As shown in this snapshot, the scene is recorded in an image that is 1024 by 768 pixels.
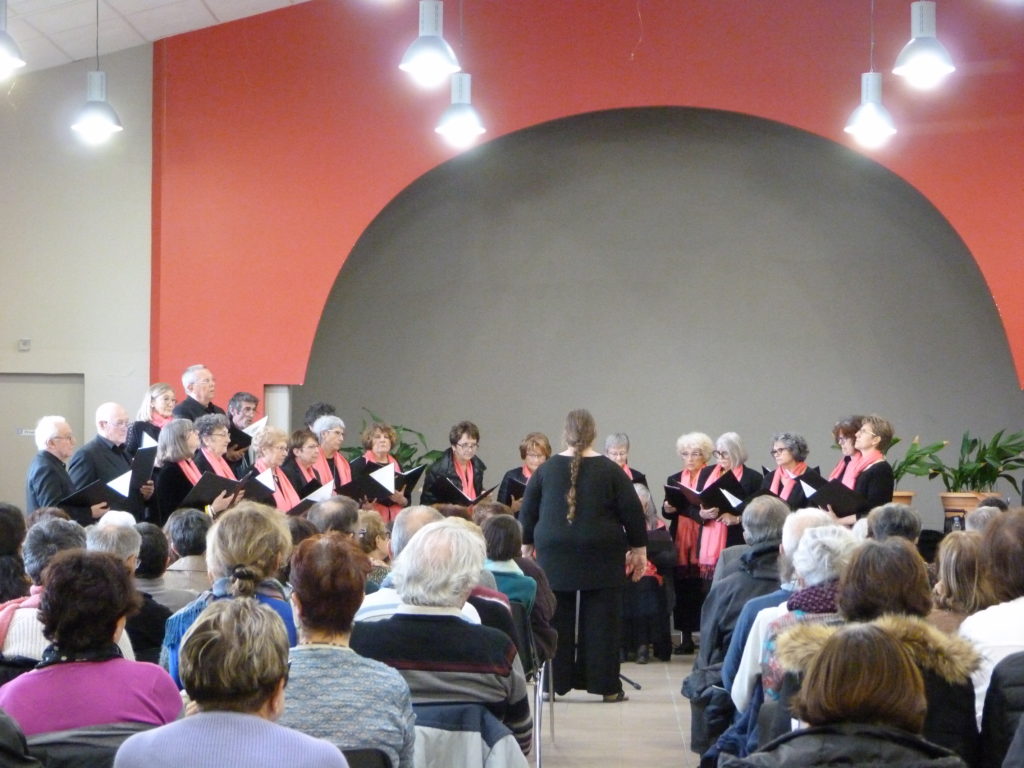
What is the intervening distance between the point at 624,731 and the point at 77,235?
5.04m

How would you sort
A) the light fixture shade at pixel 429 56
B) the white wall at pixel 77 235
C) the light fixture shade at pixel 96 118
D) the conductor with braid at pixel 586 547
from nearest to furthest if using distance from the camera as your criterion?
the conductor with braid at pixel 586 547 < the light fixture shade at pixel 429 56 < the light fixture shade at pixel 96 118 < the white wall at pixel 77 235

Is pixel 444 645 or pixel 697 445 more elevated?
pixel 697 445

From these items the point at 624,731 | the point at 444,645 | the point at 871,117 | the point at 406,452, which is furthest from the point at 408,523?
the point at 406,452

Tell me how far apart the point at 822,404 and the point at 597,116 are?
2.66 m

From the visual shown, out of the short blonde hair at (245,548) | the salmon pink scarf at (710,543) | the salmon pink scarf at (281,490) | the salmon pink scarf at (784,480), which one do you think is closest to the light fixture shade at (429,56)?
the salmon pink scarf at (281,490)

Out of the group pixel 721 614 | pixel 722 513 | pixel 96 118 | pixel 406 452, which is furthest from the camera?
pixel 406 452

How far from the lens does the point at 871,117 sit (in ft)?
24.6

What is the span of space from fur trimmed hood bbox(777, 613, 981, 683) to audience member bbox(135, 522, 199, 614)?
1.89m

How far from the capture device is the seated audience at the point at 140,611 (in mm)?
3443

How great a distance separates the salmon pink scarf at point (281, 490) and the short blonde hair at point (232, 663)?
4438 mm

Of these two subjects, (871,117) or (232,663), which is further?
(871,117)

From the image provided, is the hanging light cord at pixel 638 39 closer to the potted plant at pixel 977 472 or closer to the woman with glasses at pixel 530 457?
the woman with glasses at pixel 530 457

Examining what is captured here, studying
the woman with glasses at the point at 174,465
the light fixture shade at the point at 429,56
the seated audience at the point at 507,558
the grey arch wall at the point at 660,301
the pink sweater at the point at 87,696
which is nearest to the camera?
the pink sweater at the point at 87,696

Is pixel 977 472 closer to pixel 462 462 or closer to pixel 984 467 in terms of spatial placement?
pixel 984 467
